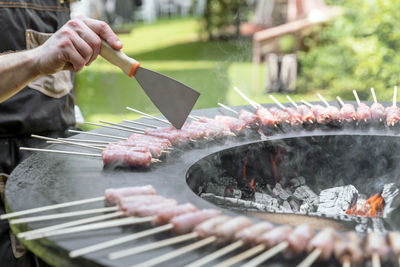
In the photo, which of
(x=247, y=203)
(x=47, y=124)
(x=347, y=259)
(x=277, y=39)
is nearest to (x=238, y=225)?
(x=347, y=259)

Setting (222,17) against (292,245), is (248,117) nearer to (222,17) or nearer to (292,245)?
(292,245)

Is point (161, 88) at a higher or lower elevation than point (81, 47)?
lower

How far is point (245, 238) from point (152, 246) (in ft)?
0.94

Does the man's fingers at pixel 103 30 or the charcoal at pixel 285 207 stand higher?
the man's fingers at pixel 103 30

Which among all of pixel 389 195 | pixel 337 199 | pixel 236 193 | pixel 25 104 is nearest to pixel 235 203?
pixel 236 193

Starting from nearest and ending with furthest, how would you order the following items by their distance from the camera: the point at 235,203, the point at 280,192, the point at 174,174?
1. the point at 174,174
2. the point at 235,203
3. the point at 280,192

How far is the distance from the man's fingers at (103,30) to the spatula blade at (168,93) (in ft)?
0.54

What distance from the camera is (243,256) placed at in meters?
1.37

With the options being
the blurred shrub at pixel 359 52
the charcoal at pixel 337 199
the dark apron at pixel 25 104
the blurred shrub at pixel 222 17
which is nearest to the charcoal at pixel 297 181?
the charcoal at pixel 337 199

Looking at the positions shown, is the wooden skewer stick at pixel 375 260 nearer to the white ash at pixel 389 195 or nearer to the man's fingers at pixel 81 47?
the white ash at pixel 389 195

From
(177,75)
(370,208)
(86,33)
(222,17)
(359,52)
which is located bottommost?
(370,208)

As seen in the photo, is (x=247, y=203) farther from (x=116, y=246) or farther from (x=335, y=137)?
(x=116, y=246)

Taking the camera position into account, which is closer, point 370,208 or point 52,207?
point 52,207

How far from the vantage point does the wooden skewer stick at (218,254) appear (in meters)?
1.33
